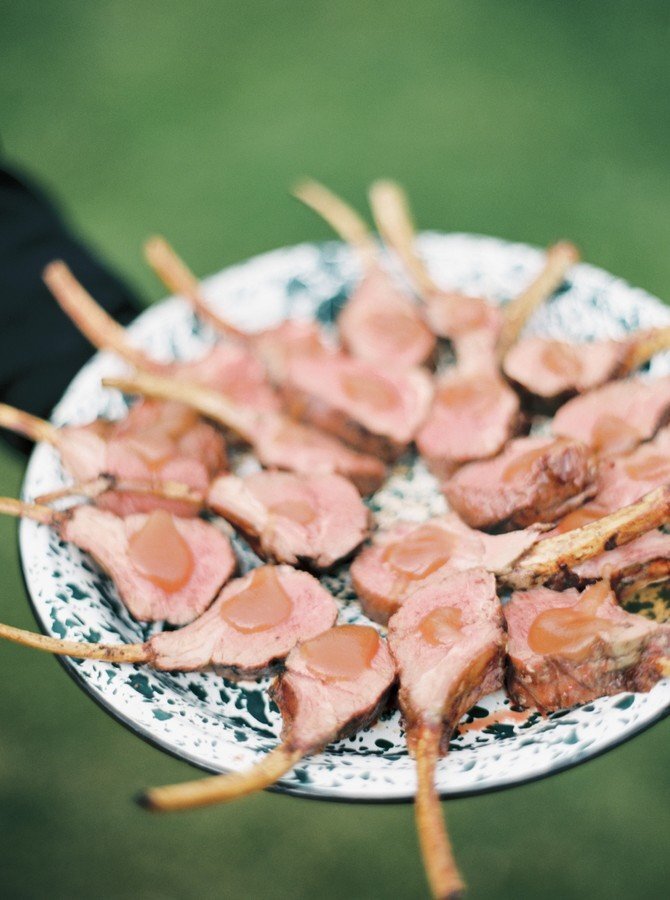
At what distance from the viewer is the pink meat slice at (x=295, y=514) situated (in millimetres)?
1972

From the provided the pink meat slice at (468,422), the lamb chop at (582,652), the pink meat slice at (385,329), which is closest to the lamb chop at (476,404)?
the pink meat slice at (468,422)

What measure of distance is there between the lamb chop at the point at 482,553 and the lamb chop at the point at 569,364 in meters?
0.49

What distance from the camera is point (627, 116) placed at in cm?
370

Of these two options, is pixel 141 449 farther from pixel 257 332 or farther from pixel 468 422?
pixel 468 422

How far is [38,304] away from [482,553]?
6.07 feet

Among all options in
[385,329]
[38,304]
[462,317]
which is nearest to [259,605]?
[385,329]

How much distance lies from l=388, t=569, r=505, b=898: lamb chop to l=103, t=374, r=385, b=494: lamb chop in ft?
1.46

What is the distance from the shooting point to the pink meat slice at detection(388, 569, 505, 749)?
1.63 meters

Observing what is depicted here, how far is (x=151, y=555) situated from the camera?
1939mm

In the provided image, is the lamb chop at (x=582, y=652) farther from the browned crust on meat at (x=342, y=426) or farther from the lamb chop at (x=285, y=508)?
the browned crust on meat at (x=342, y=426)

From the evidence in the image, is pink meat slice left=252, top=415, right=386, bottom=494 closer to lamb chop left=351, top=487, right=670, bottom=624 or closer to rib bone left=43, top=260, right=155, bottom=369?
lamb chop left=351, top=487, right=670, bottom=624

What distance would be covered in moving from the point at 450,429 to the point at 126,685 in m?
1.02

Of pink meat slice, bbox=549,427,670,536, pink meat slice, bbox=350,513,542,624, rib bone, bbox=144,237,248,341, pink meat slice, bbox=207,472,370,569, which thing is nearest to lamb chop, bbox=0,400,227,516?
pink meat slice, bbox=207,472,370,569

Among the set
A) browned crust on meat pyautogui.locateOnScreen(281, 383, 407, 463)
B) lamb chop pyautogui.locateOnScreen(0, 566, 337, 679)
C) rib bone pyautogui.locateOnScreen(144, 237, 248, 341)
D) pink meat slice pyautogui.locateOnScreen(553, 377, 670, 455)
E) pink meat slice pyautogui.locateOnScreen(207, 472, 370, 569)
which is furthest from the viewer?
rib bone pyautogui.locateOnScreen(144, 237, 248, 341)
